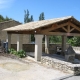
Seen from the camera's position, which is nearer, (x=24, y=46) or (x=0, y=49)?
(x=0, y=49)

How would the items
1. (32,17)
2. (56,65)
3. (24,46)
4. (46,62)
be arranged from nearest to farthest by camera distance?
(56,65)
(46,62)
(24,46)
(32,17)

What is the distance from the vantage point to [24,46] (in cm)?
2233

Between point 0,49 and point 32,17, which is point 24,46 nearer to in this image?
point 0,49

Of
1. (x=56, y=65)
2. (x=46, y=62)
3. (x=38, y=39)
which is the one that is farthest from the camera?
(x=38, y=39)

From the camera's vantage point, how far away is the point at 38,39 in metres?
15.3

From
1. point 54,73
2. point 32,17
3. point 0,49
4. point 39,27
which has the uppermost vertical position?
point 32,17

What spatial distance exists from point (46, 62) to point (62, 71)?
2231 millimetres

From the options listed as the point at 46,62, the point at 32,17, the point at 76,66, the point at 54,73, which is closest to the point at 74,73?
the point at 76,66

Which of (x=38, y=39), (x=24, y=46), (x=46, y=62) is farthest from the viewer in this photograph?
(x=24, y=46)

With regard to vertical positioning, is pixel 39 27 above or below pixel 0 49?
above

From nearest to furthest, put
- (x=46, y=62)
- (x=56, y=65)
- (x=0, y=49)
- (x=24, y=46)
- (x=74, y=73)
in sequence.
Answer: (x=74, y=73), (x=56, y=65), (x=46, y=62), (x=0, y=49), (x=24, y=46)

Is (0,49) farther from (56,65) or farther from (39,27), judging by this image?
(56,65)

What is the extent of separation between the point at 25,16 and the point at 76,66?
72.0 meters

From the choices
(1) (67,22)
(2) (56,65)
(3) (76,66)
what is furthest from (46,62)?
(1) (67,22)
